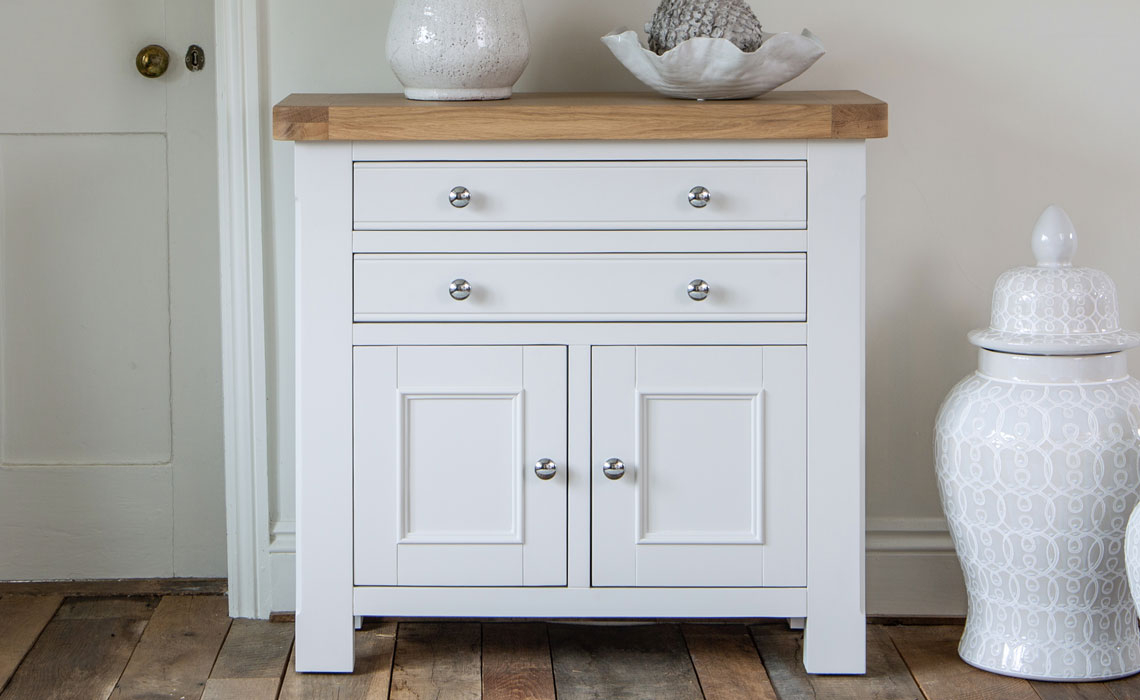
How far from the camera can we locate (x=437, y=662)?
189cm

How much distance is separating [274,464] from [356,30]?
75cm

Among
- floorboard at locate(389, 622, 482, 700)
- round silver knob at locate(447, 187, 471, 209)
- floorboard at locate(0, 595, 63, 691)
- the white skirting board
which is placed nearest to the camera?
round silver knob at locate(447, 187, 471, 209)

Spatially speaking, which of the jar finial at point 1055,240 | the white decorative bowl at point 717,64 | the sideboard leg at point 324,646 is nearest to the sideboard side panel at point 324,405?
the sideboard leg at point 324,646

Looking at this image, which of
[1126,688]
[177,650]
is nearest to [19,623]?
[177,650]

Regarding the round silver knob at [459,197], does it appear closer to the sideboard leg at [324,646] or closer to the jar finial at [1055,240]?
the sideboard leg at [324,646]

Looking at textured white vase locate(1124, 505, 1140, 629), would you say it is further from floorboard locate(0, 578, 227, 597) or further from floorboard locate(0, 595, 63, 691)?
floorboard locate(0, 595, 63, 691)

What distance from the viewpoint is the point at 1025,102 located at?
203cm

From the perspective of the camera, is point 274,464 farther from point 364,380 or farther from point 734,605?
point 734,605

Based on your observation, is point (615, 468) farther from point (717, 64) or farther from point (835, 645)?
point (717, 64)

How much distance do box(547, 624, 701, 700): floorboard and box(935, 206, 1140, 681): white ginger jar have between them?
477 millimetres

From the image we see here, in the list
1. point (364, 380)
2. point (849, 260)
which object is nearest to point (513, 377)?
point (364, 380)

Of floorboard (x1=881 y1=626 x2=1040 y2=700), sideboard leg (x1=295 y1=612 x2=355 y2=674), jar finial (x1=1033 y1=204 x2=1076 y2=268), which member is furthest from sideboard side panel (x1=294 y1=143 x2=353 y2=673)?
jar finial (x1=1033 y1=204 x2=1076 y2=268)

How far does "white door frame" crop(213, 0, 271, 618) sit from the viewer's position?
1.97 metres

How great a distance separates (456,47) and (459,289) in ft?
1.19
